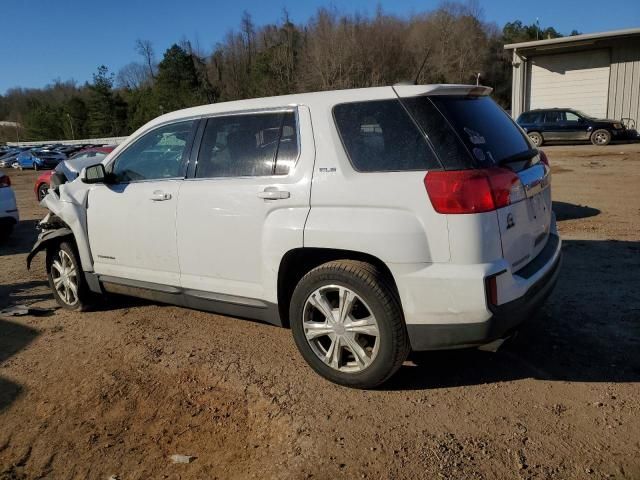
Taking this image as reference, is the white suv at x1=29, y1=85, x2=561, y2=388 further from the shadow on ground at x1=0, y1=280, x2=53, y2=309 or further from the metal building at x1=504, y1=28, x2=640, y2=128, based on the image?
the metal building at x1=504, y1=28, x2=640, y2=128

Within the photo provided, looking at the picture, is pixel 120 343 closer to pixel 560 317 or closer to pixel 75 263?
pixel 75 263

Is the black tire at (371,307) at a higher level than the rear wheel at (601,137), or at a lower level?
higher

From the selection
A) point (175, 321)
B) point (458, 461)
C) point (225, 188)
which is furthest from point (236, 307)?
point (458, 461)

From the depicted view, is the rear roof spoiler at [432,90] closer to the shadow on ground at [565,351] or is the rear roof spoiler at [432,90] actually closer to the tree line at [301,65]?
the shadow on ground at [565,351]

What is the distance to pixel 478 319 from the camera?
292 centimetres

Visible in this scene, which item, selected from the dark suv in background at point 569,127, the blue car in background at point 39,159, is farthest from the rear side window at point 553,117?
the blue car in background at point 39,159

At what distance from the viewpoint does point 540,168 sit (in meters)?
3.61

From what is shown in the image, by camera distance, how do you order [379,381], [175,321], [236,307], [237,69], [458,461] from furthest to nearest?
[237,69] < [175,321] < [236,307] < [379,381] < [458,461]

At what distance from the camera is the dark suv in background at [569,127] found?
2227cm

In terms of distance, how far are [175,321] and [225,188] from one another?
1.66 meters

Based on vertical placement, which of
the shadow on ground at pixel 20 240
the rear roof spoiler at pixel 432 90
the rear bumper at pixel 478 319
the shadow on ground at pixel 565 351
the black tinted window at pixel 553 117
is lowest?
the shadow on ground at pixel 565 351

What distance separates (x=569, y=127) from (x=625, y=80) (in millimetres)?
4879

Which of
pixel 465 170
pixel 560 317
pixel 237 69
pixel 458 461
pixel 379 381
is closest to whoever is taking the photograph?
pixel 458 461

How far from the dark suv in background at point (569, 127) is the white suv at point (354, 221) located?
2147 cm
